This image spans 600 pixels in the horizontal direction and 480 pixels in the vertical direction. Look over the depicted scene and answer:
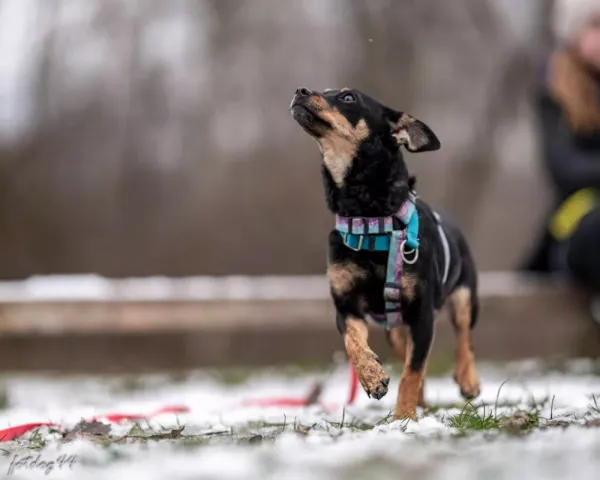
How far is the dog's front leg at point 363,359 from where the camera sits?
290 centimetres

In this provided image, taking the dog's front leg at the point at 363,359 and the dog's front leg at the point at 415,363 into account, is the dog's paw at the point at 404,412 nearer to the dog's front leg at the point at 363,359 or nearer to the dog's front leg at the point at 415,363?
the dog's front leg at the point at 415,363

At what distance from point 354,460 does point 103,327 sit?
4741mm

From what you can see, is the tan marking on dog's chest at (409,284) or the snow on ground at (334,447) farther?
the tan marking on dog's chest at (409,284)

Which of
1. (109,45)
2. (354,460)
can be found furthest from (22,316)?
(109,45)

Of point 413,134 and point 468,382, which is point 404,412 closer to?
point 468,382

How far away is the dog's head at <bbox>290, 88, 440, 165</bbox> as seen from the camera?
3.17 metres

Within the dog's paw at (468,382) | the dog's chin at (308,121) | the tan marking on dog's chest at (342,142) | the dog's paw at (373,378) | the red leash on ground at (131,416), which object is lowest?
the red leash on ground at (131,416)

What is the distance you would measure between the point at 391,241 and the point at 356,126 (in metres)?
0.47

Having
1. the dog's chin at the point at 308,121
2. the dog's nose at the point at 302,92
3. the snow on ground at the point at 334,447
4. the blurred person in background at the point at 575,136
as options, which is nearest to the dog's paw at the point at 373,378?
the snow on ground at the point at 334,447

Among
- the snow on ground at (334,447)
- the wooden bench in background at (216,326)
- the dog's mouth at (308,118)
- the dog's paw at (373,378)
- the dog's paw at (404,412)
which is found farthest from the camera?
the wooden bench in background at (216,326)

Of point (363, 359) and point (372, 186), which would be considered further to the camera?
point (372, 186)

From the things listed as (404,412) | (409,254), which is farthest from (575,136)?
(404,412)

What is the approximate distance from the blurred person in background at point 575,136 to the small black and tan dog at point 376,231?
3050 mm

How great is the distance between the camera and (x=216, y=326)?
6.84m
